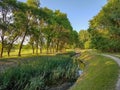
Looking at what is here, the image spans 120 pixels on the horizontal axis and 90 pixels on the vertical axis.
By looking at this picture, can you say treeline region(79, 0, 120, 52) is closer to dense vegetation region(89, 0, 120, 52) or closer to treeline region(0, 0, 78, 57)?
dense vegetation region(89, 0, 120, 52)

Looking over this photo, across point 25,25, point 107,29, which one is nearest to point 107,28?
point 107,29

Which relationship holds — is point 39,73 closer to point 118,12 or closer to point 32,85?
point 32,85

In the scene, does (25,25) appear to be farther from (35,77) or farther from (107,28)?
(35,77)

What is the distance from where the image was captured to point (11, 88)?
1491 centimetres

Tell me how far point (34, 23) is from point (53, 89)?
1445 inches

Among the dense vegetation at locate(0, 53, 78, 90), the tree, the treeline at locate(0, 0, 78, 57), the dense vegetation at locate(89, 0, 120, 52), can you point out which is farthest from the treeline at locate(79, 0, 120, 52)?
the dense vegetation at locate(0, 53, 78, 90)

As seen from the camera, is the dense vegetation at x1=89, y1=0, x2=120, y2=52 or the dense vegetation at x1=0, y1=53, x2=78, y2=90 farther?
the dense vegetation at x1=89, y1=0, x2=120, y2=52

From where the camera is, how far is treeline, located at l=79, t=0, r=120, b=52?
4362 cm

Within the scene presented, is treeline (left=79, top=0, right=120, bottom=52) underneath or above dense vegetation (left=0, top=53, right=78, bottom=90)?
above

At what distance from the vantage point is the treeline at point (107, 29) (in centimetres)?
4362

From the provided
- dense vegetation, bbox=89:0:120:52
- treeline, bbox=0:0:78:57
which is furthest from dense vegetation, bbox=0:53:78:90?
dense vegetation, bbox=89:0:120:52

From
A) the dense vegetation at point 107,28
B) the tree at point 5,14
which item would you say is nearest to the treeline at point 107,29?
the dense vegetation at point 107,28

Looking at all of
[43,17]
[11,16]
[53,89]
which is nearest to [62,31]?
[43,17]

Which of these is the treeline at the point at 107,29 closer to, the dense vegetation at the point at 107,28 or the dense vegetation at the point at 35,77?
the dense vegetation at the point at 107,28
